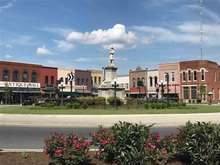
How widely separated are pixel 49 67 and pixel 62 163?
3391 inches

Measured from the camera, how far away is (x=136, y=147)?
9.14 metres

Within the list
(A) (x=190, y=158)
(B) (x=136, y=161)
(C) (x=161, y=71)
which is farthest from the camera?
(C) (x=161, y=71)

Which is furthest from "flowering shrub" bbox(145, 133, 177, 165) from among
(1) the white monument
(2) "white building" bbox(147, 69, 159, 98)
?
(2) "white building" bbox(147, 69, 159, 98)

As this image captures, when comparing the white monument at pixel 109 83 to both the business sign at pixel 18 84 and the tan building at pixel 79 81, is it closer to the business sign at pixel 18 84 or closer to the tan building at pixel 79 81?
the business sign at pixel 18 84

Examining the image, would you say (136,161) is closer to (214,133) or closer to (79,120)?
(214,133)

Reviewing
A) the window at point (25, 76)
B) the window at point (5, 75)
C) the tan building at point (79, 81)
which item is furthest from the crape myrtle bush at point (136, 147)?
the tan building at point (79, 81)

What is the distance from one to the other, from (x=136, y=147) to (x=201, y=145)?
1.45 m

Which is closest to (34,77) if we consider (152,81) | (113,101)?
(152,81)

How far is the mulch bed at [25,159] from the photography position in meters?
9.95

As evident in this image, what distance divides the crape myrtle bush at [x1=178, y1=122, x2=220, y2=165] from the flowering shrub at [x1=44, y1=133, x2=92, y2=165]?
2322 mm

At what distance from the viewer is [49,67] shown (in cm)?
9406

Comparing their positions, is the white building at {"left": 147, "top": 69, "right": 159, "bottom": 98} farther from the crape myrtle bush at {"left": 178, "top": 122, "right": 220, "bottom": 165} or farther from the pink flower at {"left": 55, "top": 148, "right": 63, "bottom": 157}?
the pink flower at {"left": 55, "top": 148, "right": 63, "bottom": 157}

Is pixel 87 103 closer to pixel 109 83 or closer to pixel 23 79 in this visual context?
pixel 109 83

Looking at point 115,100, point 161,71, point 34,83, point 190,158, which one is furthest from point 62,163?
point 161,71
